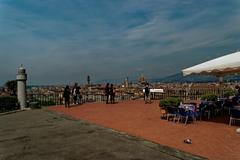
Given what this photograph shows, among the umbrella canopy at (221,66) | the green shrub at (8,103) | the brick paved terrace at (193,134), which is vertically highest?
the umbrella canopy at (221,66)

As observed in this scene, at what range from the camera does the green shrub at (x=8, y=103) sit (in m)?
18.3

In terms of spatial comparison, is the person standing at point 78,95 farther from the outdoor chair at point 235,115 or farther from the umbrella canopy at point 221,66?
the outdoor chair at point 235,115

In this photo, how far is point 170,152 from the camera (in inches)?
280

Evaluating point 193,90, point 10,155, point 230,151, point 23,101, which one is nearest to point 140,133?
point 230,151

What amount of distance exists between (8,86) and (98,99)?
7393mm

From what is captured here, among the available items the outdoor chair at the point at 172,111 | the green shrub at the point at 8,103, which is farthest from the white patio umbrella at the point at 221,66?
the green shrub at the point at 8,103

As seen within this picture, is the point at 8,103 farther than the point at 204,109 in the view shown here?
Yes

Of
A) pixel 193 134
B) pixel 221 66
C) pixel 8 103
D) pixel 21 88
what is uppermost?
pixel 221 66

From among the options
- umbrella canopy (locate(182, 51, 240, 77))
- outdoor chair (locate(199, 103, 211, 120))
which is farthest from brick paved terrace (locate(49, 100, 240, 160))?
umbrella canopy (locate(182, 51, 240, 77))

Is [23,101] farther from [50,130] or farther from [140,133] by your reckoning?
[140,133]

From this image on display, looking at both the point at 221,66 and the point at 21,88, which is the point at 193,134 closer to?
the point at 221,66

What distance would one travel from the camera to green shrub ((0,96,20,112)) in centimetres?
1834

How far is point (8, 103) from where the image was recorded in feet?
61.5

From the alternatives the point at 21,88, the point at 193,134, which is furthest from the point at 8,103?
the point at 193,134
